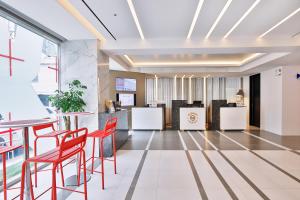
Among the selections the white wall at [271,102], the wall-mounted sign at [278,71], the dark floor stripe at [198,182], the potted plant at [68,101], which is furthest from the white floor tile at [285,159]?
the potted plant at [68,101]

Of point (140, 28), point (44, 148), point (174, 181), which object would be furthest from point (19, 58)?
point (174, 181)

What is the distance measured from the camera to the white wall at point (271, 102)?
6.65 m

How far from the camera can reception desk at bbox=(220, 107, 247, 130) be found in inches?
293

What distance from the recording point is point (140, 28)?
3828mm

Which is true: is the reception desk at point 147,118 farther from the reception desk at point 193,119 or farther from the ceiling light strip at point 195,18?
the ceiling light strip at point 195,18

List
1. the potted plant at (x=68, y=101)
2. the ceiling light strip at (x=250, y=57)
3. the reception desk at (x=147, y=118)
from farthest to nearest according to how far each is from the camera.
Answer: the reception desk at (x=147, y=118), the ceiling light strip at (x=250, y=57), the potted plant at (x=68, y=101)

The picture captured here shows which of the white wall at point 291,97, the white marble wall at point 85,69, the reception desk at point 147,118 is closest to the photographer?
the white marble wall at point 85,69

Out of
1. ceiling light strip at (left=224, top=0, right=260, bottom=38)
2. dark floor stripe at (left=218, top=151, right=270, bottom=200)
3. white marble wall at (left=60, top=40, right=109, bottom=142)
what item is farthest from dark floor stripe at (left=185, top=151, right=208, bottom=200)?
ceiling light strip at (left=224, top=0, right=260, bottom=38)

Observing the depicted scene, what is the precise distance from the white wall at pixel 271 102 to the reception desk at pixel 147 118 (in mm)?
4308

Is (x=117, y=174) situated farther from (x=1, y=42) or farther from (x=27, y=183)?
(x=1, y=42)

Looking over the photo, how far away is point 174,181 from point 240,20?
124 inches

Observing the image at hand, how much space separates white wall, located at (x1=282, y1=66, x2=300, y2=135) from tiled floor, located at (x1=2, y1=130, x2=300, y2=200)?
1.86 m

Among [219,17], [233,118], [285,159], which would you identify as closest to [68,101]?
[219,17]

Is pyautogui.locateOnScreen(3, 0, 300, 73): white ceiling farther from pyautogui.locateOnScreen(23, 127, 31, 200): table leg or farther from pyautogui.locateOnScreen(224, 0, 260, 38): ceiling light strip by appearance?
pyautogui.locateOnScreen(23, 127, 31, 200): table leg
